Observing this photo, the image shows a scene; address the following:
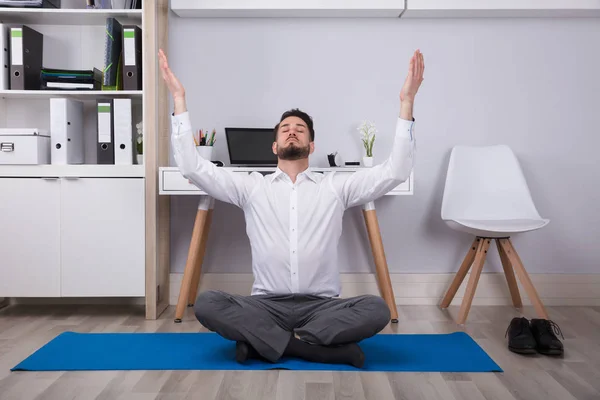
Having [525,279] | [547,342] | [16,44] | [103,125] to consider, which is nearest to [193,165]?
[103,125]

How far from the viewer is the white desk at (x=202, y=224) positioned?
3006mm

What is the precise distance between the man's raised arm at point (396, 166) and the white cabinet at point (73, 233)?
3.78 feet

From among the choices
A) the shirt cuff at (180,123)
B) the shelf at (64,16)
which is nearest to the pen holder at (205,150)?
the shelf at (64,16)

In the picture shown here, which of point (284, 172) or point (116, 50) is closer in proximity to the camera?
point (284, 172)

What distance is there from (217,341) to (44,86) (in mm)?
1724

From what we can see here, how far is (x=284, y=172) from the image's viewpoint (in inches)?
100

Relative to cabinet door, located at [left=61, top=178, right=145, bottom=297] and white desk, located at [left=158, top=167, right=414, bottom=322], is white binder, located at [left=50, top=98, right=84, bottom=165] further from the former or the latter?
white desk, located at [left=158, top=167, right=414, bottom=322]

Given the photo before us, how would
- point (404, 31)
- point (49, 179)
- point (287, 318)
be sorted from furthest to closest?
point (404, 31) < point (49, 179) < point (287, 318)

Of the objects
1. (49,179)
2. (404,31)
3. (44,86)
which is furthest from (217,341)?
(404,31)

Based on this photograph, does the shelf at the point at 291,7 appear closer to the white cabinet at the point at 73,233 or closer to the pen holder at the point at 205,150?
the pen holder at the point at 205,150

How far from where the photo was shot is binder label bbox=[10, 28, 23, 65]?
3.13 meters

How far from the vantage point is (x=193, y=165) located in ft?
7.77

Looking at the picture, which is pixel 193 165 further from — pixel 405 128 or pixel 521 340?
pixel 521 340

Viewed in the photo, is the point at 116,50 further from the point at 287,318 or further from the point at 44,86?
the point at 287,318
